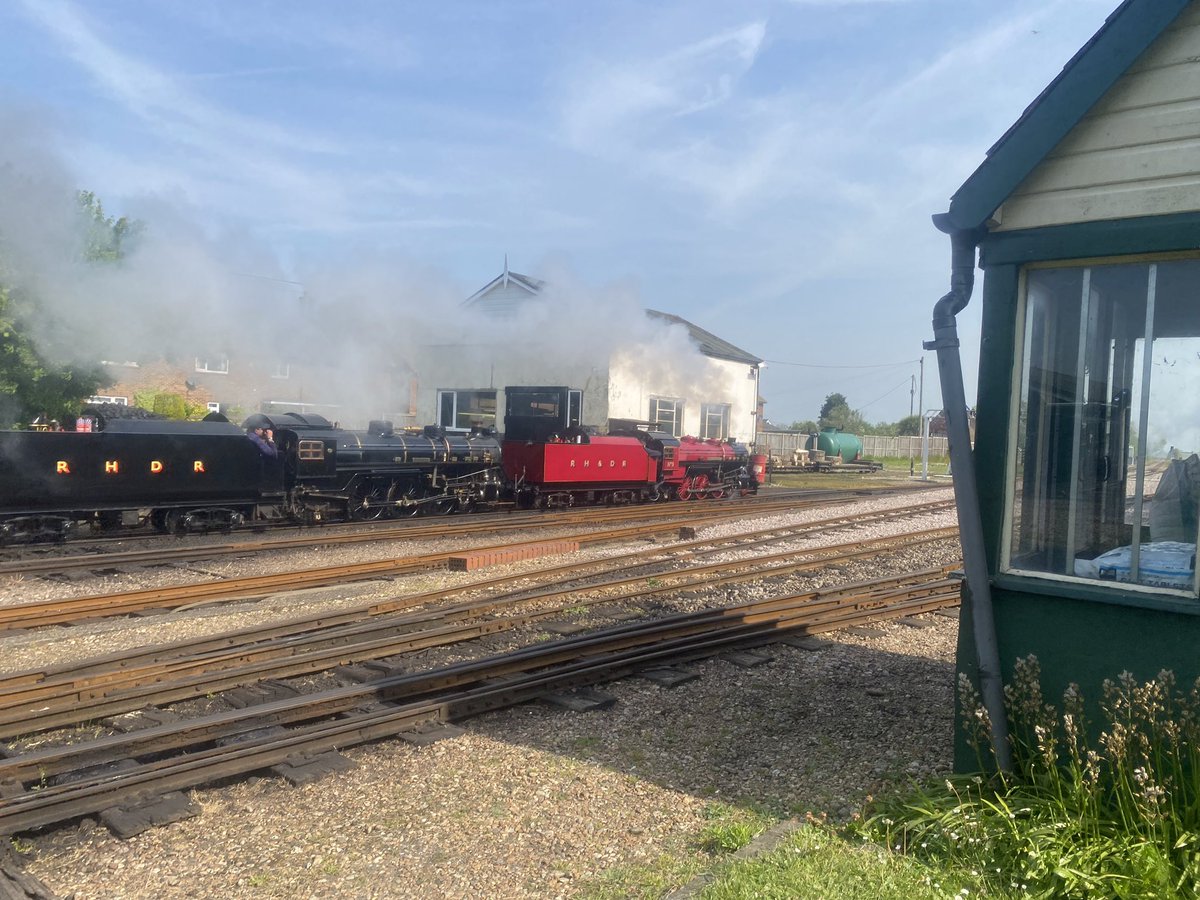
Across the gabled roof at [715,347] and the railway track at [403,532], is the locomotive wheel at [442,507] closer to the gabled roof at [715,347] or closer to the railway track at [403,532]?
the railway track at [403,532]

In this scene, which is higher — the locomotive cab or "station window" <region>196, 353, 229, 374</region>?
"station window" <region>196, 353, 229, 374</region>

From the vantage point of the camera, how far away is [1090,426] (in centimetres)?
460

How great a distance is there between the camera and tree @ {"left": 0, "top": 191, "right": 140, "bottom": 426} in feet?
45.1

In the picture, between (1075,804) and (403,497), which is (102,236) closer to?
(403,497)

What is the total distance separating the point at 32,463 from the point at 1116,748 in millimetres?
14367

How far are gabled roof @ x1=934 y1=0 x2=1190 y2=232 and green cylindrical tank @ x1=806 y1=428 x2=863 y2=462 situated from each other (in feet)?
140

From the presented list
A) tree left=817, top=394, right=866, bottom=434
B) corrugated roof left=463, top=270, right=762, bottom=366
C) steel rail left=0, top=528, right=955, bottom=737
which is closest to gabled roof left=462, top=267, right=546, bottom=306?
corrugated roof left=463, top=270, right=762, bottom=366

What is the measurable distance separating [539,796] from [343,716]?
6.27 ft

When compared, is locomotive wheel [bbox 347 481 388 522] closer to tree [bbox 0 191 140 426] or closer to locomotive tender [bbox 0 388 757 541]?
locomotive tender [bbox 0 388 757 541]

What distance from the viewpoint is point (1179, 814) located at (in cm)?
376

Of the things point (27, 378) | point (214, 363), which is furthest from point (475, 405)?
point (27, 378)

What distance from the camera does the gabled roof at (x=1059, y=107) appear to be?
4.04 metres

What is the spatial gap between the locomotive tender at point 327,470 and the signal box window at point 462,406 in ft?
23.5

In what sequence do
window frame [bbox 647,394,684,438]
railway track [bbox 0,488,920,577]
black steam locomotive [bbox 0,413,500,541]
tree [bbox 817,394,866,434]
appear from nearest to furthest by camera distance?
railway track [bbox 0,488,920,577] < black steam locomotive [bbox 0,413,500,541] < window frame [bbox 647,394,684,438] < tree [bbox 817,394,866,434]
